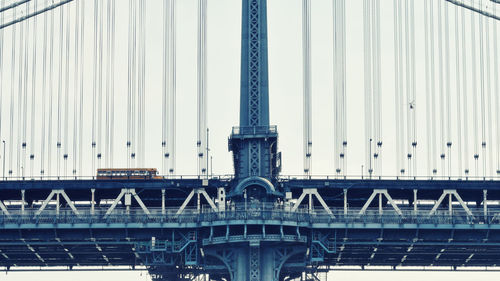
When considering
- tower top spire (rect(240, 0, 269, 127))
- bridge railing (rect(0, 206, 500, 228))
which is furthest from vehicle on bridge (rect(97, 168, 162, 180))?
tower top spire (rect(240, 0, 269, 127))

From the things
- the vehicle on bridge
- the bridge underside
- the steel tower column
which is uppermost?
the steel tower column

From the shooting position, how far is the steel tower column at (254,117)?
176 meters

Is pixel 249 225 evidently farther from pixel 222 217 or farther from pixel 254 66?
pixel 254 66

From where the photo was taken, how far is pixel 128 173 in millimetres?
184125

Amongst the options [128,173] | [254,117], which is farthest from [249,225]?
[128,173]

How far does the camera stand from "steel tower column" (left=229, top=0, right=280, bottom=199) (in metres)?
176

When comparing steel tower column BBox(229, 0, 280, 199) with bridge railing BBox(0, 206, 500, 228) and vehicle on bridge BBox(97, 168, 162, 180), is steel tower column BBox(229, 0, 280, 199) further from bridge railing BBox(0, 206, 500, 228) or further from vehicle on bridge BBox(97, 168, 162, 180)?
vehicle on bridge BBox(97, 168, 162, 180)

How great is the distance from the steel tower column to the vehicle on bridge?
1214cm

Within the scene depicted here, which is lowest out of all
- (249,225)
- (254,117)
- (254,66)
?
(249,225)

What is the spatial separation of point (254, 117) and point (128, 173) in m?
19.0

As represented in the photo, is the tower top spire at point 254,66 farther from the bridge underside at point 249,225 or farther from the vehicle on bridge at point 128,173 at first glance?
the vehicle on bridge at point 128,173

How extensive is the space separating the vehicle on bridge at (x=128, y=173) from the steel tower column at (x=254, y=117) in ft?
39.8

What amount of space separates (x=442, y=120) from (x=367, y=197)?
1490cm

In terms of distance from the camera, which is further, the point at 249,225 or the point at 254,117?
the point at 254,117
